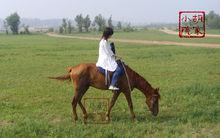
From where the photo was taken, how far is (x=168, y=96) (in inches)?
472

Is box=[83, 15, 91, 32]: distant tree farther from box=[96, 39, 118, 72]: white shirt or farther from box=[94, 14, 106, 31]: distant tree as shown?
box=[96, 39, 118, 72]: white shirt

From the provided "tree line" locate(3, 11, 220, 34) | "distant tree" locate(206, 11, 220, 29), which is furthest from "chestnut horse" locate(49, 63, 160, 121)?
"distant tree" locate(206, 11, 220, 29)

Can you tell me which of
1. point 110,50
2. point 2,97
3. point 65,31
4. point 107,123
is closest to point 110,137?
point 107,123

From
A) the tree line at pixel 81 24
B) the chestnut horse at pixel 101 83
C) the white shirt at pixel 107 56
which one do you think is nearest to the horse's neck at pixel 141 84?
the chestnut horse at pixel 101 83

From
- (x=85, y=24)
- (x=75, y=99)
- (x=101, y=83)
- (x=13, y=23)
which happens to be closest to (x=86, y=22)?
(x=85, y=24)

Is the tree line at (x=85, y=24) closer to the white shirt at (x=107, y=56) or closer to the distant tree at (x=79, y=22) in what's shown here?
the distant tree at (x=79, y=22)

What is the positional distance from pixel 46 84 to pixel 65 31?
106 meters

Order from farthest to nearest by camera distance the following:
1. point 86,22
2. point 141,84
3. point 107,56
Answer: point 86,22, point 141,84, point 107,56

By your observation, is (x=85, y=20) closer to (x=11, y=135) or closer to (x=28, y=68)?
(x=28, y=68)

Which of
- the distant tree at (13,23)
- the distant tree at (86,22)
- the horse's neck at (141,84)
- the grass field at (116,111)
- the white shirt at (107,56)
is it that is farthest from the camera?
the distant tree at (86,22)

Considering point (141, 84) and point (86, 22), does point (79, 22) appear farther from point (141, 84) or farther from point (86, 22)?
point (141, 84)

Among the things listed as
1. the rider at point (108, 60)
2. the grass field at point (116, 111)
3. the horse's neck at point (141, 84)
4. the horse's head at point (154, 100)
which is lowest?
the grass field at point (116, 111)

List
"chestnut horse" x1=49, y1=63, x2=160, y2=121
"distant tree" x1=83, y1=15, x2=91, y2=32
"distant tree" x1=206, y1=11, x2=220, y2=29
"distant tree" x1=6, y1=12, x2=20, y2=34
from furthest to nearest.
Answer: "distant tree" x1=206, y1=11, x2=220, y2=29 → "distant tree" x1=83, y1=15, x2=91, y2=32 → "distant tree" x1=6, y1=12, x2=20, y2=34 → "chestnut horse" x1=49, y1=63, x2=160, y2=121

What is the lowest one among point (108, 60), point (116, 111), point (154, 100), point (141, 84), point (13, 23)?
point (116, 111)
